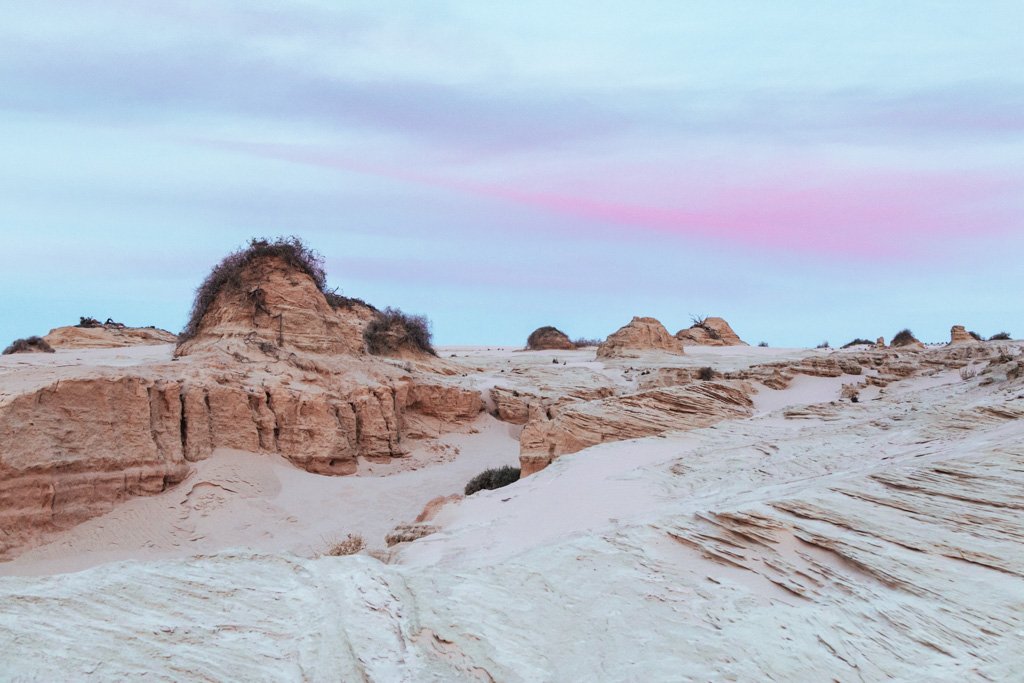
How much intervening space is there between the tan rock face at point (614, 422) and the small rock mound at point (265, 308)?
643cm

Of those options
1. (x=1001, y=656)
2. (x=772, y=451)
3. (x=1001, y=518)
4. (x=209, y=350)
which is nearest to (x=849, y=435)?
(x=772, y=451)

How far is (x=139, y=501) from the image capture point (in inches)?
460

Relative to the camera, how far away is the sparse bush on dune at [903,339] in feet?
111

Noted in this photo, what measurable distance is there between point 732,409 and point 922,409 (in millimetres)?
3727

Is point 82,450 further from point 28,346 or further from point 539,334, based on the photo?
point 539,334

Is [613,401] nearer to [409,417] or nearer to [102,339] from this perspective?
[409,417]

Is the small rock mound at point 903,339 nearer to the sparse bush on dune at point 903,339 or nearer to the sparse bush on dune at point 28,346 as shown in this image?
the sparse bush on dune at point 903,339

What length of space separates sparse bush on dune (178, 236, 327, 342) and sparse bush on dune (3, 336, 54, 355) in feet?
27.0

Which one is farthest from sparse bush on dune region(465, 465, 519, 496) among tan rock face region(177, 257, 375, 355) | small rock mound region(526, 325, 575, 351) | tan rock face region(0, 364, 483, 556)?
small rock mound region(526, 325, 575, 351)

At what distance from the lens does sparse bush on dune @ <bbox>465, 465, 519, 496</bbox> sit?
13289mm

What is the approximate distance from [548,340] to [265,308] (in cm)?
2355

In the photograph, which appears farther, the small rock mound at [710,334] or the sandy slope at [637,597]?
the small rock mound at [710,334]

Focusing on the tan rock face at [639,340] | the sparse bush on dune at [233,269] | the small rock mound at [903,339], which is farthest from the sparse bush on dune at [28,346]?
the small rock mound at [903,339]

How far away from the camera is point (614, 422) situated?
12.1m
